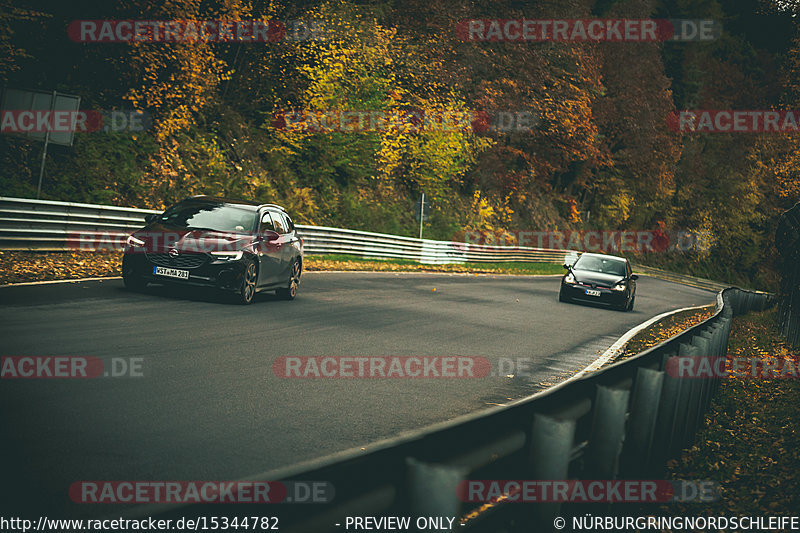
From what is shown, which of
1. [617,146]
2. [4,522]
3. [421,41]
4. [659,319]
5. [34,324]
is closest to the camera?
[4,522]

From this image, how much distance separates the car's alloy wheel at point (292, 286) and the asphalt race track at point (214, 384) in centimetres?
44

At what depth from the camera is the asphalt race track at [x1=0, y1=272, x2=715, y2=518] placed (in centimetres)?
513

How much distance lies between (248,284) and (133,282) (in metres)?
1.97

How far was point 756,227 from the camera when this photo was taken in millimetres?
81500

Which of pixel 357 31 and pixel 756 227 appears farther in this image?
pixel 756 227

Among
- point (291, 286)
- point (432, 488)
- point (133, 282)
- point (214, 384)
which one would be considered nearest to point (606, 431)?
point (432, 488)

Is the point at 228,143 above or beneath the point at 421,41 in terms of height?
beneath

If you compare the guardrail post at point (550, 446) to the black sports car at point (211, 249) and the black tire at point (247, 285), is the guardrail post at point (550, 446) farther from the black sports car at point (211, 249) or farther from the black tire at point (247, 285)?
the black tire at point (247, 285)

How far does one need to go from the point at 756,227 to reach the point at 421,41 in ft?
166

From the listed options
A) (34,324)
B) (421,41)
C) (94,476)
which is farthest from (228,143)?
(94,476)

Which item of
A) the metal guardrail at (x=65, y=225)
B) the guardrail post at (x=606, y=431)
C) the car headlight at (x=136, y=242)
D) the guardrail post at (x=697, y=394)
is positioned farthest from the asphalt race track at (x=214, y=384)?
the metal guardrail at (x=65, y=225)

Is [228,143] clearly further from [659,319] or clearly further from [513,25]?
[513,25]

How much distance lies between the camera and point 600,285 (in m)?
23.0

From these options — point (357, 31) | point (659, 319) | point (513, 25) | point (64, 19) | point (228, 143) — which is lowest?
point (659, 319)
